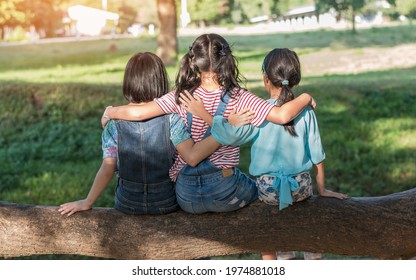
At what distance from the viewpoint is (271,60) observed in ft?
11.4

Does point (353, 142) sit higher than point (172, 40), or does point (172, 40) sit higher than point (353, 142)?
point (172, 40)

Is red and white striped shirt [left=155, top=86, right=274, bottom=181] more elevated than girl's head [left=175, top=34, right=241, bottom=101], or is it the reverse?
girl's head [left=175, top=34, right=241, bottom=101]

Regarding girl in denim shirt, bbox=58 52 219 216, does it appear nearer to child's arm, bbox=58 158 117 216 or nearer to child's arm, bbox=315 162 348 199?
child's arm, bbox=58 158 117 216

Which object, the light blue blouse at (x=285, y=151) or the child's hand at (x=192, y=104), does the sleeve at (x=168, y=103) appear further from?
the light blue blouse at (x=285, y=151)

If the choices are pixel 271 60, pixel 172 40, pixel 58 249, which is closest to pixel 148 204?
pixel 58 249

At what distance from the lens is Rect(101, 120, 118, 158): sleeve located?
3.62 m

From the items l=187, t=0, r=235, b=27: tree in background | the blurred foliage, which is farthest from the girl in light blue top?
l=187, t=0, r=235, b=27: tree in background

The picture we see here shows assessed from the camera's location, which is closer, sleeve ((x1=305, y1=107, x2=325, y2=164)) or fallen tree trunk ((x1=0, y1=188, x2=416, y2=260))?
sleeve ((x1=305, y1=107, x2=325, y2=164))

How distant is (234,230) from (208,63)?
29.1 inches

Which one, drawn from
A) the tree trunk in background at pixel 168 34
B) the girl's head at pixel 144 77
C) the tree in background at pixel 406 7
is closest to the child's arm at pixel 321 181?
the girl's head at pixel 144 77

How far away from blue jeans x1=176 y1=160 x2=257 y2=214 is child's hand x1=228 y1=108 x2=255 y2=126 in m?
0.22

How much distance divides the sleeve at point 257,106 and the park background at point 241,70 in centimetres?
489

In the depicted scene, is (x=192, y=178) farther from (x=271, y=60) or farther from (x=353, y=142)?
(x=353, y=142)
